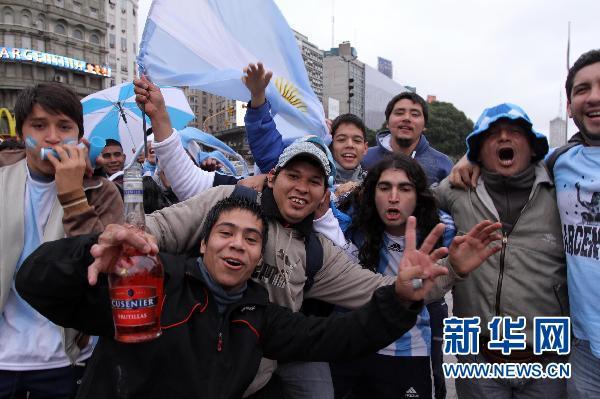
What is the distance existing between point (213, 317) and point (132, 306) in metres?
0.44

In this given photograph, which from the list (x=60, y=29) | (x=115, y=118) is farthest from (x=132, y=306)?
(x=60, y=29)

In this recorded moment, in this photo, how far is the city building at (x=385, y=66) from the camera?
99412 mm

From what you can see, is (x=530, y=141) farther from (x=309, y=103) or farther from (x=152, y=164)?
(x=152, y=164)

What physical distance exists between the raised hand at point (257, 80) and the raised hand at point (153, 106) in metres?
0.63

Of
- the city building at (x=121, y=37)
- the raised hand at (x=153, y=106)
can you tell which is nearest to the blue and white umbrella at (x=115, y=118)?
the raised hand at (x=153, y=106)

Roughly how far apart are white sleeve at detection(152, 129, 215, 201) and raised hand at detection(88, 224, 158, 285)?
101 cm

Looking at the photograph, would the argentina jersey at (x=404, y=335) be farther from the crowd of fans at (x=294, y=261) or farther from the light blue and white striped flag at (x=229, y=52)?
the light blue and white striped flag at (x=229, y=52)

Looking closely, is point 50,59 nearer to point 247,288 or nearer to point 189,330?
point 247,288

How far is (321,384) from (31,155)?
1.83 metres

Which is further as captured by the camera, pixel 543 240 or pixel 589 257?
pixel 543 240

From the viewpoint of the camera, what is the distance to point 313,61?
6844cm

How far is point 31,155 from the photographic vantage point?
1.89 metres

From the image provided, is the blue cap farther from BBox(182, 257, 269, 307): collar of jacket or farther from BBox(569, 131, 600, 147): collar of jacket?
BBox(182, 257, 269, 307): collar of jacket

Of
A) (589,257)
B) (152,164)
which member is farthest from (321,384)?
(152,164)
